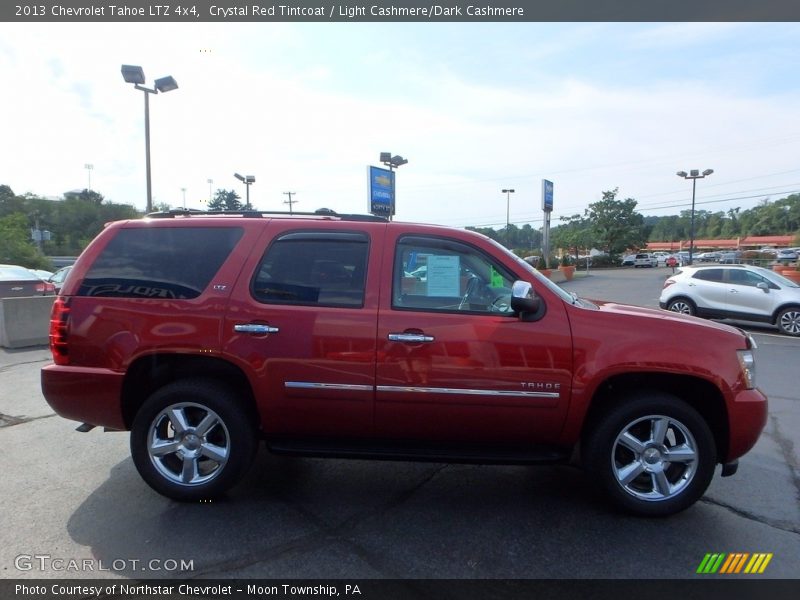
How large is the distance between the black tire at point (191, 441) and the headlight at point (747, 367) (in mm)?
3347

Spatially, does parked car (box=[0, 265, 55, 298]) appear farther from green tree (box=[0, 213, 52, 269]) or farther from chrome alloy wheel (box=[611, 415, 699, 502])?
chrome alloy wheel (box=[611, 415, 699, 502])

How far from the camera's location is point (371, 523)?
12.0 ft

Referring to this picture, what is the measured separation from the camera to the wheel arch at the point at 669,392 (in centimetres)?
381

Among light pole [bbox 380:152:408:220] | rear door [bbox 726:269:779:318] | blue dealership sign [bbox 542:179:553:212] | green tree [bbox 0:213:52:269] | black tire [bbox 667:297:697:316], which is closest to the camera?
rear door [bbox 726:269:779:318]

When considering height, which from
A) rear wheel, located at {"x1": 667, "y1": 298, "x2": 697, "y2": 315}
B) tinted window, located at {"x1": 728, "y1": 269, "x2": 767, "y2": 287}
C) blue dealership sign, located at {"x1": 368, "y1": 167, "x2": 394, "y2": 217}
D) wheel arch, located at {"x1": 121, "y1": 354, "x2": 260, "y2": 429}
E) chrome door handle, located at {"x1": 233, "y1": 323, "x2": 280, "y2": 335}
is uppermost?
blue dealership sign, located at {"x1": 368, "y1": 167, "x2": 394, "y2": 217}

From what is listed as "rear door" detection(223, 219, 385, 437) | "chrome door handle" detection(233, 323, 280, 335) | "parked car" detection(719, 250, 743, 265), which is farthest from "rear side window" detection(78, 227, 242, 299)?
"parked car" detection(719, 250, 743, 265)

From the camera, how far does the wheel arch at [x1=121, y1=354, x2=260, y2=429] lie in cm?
396

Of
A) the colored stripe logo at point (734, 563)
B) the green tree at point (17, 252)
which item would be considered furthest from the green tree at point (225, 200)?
the colored stripe logo at point (734, 563)

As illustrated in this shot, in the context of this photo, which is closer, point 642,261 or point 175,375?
point 175,375

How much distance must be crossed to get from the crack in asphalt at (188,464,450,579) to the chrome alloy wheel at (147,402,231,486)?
0.67m

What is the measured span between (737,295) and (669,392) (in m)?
11.2

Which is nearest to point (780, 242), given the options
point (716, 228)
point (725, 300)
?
point (716, 228)

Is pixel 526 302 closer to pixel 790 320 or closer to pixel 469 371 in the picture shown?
pixel 469 371

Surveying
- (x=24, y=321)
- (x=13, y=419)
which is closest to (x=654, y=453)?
(x=13, y=419)
